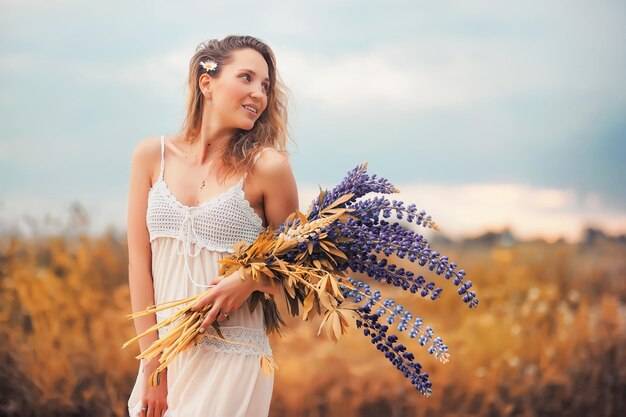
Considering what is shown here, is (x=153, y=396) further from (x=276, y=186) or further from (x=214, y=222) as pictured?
(x=276, y=186)

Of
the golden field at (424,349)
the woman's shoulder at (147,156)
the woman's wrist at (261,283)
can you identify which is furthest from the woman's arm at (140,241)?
the golden field at (424,349)


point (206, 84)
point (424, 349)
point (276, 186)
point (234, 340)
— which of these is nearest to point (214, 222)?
point (276, 186)

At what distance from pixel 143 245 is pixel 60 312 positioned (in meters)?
2.46

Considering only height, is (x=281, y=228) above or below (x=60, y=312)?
above

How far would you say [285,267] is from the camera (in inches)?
78.0

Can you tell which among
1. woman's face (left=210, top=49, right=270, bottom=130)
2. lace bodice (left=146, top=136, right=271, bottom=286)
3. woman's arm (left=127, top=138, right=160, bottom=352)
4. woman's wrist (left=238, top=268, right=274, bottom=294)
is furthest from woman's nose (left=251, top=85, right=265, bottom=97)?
woman's wrist (left=238, top=268, right=274, bottom=294)

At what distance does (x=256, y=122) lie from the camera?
2.35 metres

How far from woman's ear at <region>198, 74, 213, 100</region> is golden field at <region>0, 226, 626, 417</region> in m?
2.20

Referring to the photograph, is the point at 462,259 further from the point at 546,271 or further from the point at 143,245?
the point at 143,245

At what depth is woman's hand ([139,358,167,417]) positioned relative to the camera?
2.16 m

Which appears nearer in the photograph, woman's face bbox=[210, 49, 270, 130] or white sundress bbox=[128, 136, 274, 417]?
white sundress bbox=[128, 136, 274, 417]

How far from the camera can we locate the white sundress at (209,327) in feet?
6.89

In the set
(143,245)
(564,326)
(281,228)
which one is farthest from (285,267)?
(564,326)

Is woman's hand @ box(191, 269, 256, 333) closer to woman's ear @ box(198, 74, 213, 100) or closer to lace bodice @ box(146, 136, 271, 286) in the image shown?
lace bodice @ box(146, 136, 271, 286)
